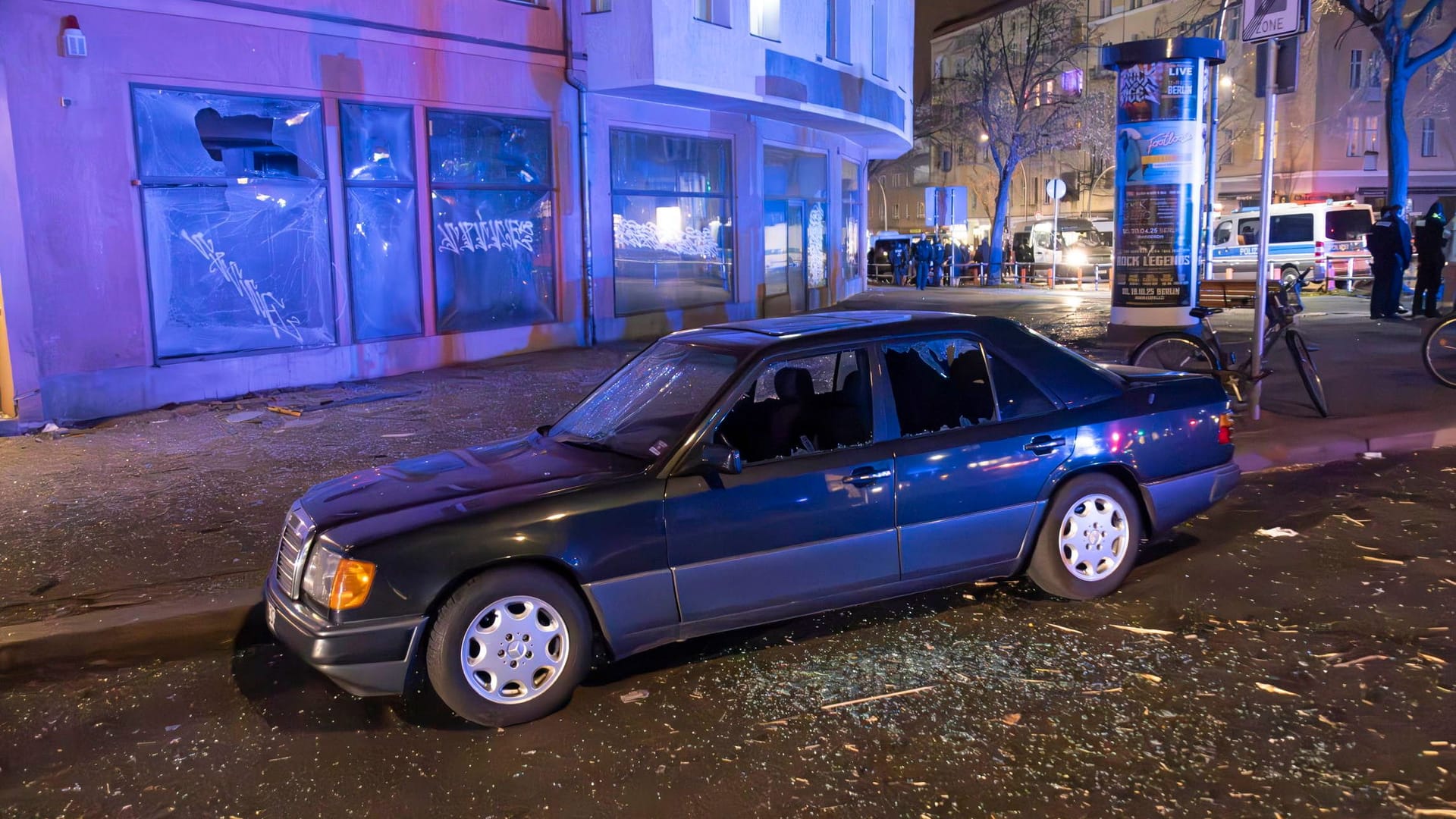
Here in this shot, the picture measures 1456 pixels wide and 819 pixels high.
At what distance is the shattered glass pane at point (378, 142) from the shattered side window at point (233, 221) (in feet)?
1.37

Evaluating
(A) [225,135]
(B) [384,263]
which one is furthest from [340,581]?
(B) [384,263]

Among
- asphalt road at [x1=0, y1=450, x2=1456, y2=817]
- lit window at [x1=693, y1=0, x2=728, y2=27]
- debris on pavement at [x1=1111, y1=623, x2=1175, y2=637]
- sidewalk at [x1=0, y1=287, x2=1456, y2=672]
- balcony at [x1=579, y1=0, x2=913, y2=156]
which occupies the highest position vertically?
lit window at [x1=693, y1=0, x2=728, y2=27]

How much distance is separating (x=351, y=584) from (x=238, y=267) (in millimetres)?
9235

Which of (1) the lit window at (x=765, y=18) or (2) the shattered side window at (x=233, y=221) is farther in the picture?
(1) the lit window at (x=765, y=18)

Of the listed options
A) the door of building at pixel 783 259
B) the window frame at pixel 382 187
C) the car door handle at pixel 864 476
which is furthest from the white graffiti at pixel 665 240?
the car door handle at pixel 864 476

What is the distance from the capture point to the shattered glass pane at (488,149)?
14.1 m

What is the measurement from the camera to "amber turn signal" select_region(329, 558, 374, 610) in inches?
160

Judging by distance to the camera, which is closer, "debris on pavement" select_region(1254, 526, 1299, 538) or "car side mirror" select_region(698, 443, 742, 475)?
"car side mirror" select_region(698, 443, 742, 475)

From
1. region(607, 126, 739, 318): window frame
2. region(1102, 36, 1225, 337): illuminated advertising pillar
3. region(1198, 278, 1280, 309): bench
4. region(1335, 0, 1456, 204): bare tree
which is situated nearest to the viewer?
region(1102, 36, 1225, 337): illuminated advertising pillar

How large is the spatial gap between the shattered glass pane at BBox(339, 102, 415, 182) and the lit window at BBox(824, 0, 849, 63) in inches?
333

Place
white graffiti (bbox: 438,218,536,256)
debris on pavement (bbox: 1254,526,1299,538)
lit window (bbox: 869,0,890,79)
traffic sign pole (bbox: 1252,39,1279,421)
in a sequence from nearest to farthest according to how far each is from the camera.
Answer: debris on pavement (bbox: 1254,526,1299,538) → traffic sign pole (bbox: 1252,39,1279,421) → white graffiti (bbox: 438,218,536,256) → lit window (bbox: 869,0,890,79)

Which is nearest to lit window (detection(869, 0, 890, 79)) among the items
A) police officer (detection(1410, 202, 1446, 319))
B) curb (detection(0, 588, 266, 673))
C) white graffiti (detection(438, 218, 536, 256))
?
white graffiti (detection(438, 218, 536, 256))

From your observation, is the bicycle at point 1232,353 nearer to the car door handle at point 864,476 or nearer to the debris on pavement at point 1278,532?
the debris on pavement at point 1278,532

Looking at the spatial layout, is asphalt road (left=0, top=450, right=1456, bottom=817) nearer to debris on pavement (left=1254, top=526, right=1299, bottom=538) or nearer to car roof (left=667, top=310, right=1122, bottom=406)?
debris on pavement (left=1254, top=526, right=1299, bottom=538)
